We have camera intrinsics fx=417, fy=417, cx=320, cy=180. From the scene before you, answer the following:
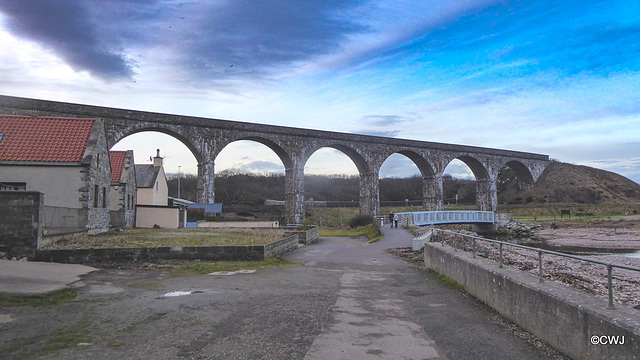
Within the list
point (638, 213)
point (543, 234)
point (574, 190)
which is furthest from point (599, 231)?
point (574, 190)

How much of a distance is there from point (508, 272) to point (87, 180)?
14.2 meters

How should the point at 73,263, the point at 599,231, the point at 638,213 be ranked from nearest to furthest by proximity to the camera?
the point at 73,263 < the point at 599,231 < the point at 638,213

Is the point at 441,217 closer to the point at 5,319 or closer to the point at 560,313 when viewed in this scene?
the point at 560,313

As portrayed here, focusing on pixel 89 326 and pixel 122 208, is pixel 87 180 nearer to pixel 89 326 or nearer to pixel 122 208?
pixel 122 208

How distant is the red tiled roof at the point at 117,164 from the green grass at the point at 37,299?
58.5ft

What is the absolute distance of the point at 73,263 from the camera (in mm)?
10164

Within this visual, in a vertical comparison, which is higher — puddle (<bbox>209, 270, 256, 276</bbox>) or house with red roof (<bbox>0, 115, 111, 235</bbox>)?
house with red roof (<bbox>0, 115, 111, 235</bbox>)

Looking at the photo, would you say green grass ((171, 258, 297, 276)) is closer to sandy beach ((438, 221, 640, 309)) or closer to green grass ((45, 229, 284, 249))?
green grass ((45, 229, 284, 249))

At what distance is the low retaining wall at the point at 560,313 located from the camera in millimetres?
3436

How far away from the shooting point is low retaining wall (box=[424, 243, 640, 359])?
3.44m

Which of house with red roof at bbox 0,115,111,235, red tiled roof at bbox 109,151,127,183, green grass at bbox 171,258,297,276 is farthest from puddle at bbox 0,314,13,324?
red tiled roof at bbox 109,151,127,183

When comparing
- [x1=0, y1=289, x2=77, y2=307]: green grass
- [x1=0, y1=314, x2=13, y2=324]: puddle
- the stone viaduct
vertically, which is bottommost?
[x1=0, y1=289, x2=77, y2=307]: green grass

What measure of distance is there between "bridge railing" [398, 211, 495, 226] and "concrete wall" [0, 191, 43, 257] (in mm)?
23024

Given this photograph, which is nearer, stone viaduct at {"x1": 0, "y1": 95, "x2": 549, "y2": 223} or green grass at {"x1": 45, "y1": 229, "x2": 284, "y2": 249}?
green grass at {"x1": 45, "y1": 229, "x2": 284, "y2": 249}
